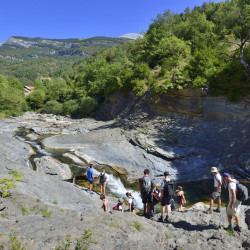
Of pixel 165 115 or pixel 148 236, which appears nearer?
pixel 148 236

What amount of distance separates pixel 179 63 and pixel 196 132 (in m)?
8.64

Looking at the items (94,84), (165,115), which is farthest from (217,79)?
(94,84)

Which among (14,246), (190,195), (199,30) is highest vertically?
(199,30)

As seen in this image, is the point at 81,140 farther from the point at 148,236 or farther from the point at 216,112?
the point at 148,236

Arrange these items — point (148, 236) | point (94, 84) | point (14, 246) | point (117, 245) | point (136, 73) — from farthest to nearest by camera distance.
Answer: point (94, 84), point (136, 73), point (148, 236), point (117, 245), point (14, 246)

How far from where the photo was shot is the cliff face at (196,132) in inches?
559

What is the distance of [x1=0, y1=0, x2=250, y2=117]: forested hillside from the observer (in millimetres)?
17266

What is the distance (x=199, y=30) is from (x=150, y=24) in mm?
8525

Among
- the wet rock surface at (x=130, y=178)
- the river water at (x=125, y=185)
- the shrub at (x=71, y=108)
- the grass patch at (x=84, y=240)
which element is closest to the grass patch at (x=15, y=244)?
the wet rock surface at (x=130, y=178)

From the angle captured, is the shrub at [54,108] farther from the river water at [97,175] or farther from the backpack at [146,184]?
the backpack at [146,184]

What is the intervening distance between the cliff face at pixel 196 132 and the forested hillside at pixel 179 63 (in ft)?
4.03

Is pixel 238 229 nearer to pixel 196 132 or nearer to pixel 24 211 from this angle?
pixel 24 211

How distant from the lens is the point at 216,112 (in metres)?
16.7

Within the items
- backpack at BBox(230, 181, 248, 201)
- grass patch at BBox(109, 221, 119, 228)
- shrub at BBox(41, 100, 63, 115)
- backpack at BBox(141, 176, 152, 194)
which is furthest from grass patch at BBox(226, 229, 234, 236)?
shrub at BBox(41, 100, 63, 115)
